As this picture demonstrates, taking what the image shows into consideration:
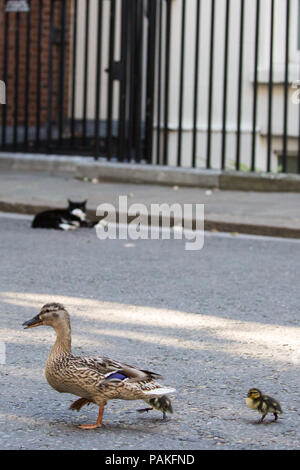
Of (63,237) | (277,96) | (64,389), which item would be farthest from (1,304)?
(277,96)

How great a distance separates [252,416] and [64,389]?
0.74 metres

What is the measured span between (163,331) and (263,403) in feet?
5.28

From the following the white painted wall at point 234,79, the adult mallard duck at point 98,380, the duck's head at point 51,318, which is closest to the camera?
the adult mallard duck at point 98,380

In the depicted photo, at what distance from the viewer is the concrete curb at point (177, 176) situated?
11.7 meters

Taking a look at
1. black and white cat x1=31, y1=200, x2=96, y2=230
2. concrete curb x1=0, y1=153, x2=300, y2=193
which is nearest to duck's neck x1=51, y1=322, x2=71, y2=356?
black and white cat x1=31, y1=200, x2=96, y2=230

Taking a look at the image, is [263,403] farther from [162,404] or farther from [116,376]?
[116,376]

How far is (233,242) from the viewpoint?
873cm

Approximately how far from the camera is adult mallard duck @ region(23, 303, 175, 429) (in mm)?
3678

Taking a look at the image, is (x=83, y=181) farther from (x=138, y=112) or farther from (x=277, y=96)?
(x=277, y=96)

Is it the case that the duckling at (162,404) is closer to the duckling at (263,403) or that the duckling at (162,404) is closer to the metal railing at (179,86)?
the duckling at (263,403)

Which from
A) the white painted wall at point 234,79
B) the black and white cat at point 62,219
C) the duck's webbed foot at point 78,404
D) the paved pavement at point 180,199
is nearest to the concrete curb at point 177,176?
the paved pavement at point 180,199

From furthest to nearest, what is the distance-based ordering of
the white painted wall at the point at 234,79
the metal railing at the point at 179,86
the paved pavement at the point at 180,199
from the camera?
1. the white painted wall at the point at 234,79
2. the metal railing at the point at 179,86
3. the paved pavement at the point at 180,199

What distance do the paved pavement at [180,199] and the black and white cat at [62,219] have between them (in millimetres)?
587

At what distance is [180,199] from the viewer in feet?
35.4
